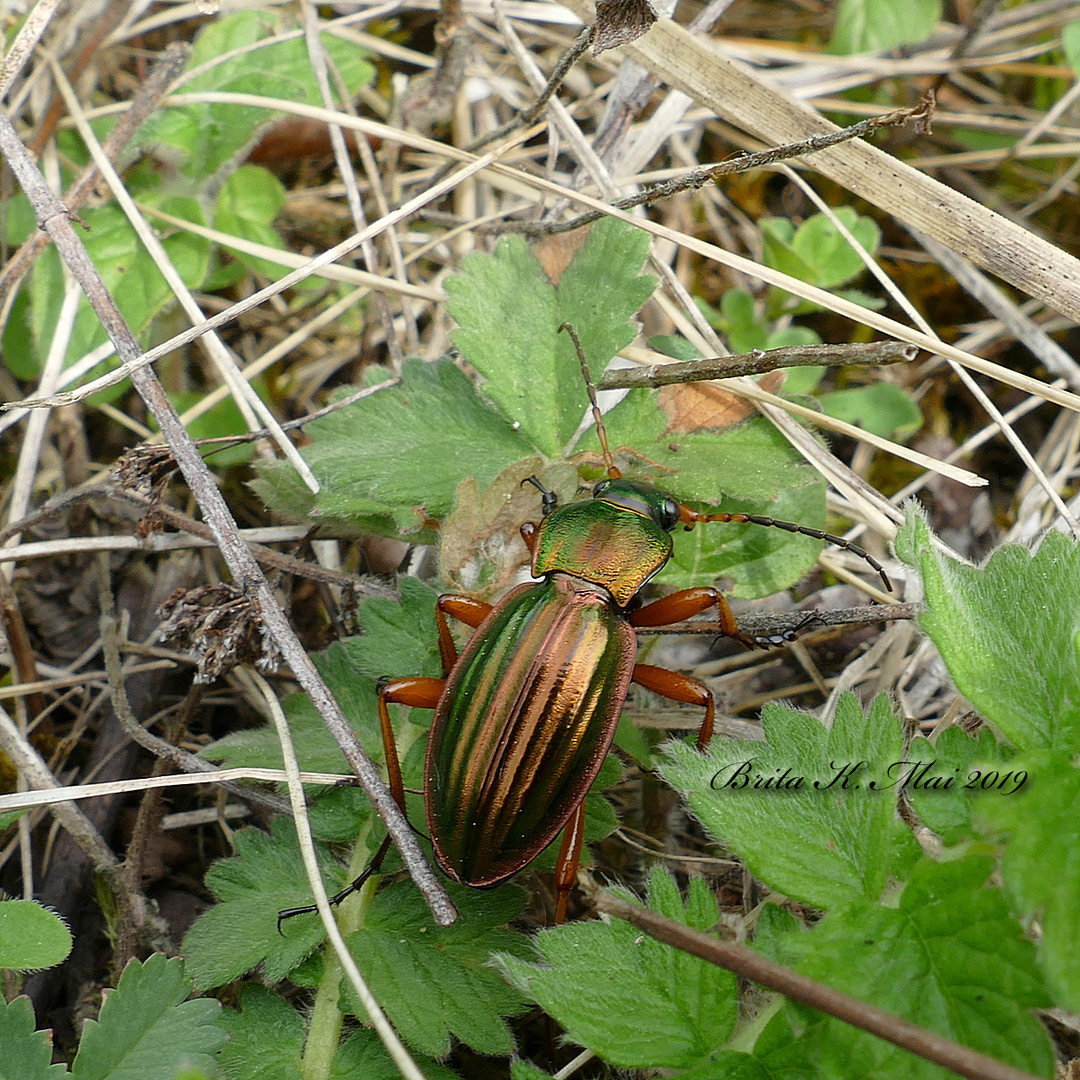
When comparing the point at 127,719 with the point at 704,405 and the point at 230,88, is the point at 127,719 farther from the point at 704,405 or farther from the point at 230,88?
the point at 230,88

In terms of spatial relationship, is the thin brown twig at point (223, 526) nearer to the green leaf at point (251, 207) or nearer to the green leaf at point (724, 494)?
the green leaf at point (251, 207)

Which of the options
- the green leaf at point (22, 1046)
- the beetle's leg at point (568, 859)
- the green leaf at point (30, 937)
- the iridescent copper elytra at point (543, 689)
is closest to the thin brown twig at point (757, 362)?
the iridescent copper elytra at point (543, 689)

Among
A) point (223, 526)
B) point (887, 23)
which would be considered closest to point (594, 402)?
point (223, 526)

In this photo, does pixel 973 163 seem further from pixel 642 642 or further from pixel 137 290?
pixel 137 290

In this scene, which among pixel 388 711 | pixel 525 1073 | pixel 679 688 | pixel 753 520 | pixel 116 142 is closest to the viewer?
pixel 525 1073

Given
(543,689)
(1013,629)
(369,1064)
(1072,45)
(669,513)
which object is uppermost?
(1072,45)

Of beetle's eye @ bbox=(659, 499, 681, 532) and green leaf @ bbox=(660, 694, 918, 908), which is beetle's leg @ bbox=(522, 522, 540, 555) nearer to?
beetle's eye @ bbox=(659, 499, 681, 532)

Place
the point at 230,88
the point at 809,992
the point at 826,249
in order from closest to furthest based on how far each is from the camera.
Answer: the point at 809,992 < the point at 230,88 < the point at 826,249
